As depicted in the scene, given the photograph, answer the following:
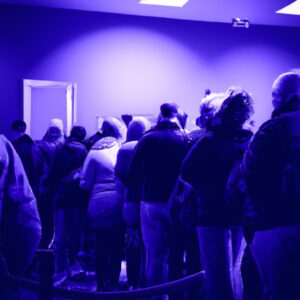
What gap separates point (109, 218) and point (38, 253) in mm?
2397

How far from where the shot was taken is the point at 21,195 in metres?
2.06

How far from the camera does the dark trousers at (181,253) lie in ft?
11.0

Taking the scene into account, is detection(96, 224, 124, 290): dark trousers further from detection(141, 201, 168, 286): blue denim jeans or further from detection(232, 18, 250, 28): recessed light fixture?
detection(232, 18, 250, 28): recessed light fixture

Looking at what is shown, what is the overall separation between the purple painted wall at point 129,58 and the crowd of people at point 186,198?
108 inches

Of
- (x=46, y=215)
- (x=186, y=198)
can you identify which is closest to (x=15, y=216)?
(x=186, y=198)

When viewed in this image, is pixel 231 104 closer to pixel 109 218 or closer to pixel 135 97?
pixel 109 218

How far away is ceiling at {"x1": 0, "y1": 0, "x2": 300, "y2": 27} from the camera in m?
6.99

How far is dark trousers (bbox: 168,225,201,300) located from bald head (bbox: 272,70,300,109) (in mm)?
1302

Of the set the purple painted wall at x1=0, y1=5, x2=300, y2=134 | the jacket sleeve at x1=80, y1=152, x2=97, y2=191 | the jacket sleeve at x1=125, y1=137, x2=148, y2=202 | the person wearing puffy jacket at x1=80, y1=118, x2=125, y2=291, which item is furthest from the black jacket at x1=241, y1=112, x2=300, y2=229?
the purple painted wall at x1=0, y1=5, x2=300, y2=134

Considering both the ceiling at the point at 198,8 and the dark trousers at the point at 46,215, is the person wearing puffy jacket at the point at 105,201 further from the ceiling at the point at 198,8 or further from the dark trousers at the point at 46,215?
the ceiling at the point at 198,8

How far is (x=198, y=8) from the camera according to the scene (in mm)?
7270

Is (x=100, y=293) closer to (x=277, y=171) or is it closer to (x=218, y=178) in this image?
(x=277, y=171)

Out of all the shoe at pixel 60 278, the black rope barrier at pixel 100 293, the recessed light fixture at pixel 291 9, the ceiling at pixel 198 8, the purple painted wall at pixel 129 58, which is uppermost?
the recessed light fixture at pixel 291 9

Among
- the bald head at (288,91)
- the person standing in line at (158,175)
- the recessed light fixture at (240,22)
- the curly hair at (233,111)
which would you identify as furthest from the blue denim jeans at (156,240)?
the recessed light fixture at (240,22)
